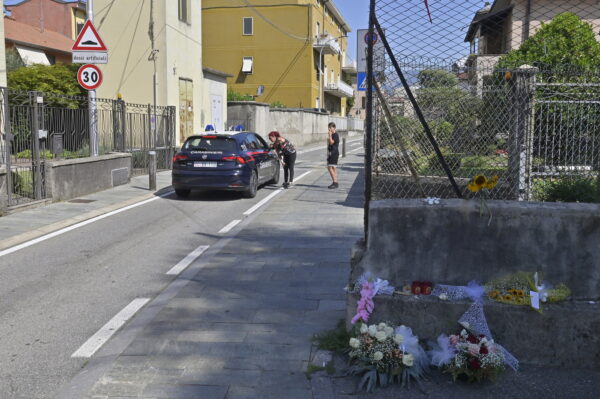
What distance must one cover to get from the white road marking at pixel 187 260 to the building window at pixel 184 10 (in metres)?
18.0

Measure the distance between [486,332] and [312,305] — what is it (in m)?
1.94

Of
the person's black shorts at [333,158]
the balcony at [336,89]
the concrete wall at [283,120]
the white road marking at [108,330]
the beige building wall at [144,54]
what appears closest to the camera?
the white road marking at [108,330]

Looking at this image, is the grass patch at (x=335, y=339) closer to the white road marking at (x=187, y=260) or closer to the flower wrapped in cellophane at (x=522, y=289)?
the flower wrapped in cellophane at (x=522, y=289)

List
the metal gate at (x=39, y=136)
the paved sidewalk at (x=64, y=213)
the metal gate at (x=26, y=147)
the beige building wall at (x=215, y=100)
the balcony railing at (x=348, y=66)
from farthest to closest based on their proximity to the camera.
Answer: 1. the balcony railing at (x=348, y=66)
2. the beige building wall at (x=215, y=100)
3. the metal gate at (x=26, y=147)
4. the metal gate at (x=39, y=136)
5. the paved sidewalk at (x=64, y=213)

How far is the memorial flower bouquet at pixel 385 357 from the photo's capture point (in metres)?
4.01

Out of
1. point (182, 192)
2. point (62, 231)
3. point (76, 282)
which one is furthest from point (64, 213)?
point (76, 282)

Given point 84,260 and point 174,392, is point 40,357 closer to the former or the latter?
point 174,392

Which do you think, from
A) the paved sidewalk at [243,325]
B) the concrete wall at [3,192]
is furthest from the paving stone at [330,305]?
the concrete wall at [3,192]

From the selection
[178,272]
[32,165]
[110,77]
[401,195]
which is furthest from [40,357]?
[110,77]

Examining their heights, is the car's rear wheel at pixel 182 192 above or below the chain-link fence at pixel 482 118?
below

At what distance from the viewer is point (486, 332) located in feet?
13.8

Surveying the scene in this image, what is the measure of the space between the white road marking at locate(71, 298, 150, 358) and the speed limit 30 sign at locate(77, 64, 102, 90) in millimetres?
9482

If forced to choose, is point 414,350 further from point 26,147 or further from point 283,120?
point 283,120

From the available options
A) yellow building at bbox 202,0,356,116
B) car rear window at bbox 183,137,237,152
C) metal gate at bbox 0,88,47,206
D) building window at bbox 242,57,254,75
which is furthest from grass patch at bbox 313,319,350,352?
building window at bbox 242,57,254,75
